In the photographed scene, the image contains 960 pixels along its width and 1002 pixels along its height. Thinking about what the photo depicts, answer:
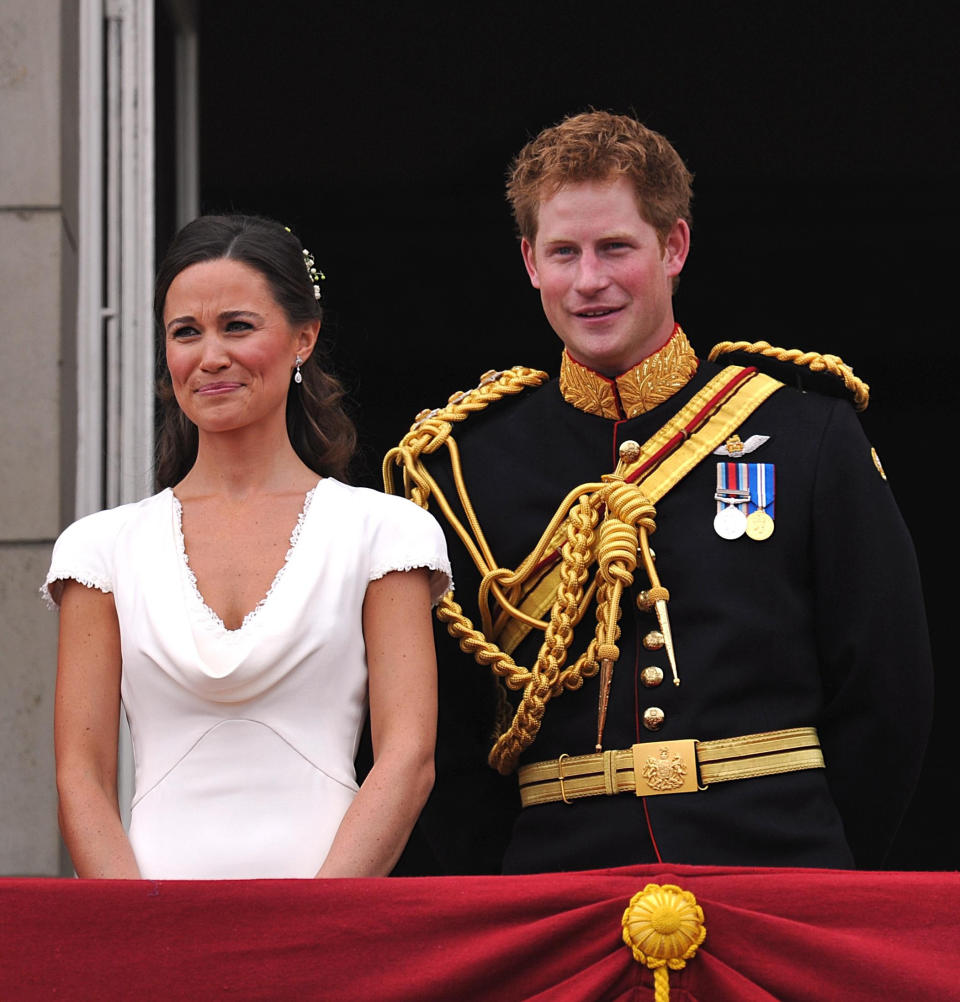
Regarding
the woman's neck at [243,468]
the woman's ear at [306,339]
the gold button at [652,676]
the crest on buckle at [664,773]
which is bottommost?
the crest on buckle at [664,773]

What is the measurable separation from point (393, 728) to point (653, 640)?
0.50 meters

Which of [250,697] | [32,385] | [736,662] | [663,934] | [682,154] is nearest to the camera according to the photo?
[663,934]

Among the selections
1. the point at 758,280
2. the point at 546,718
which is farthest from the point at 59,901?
the point at 758,280

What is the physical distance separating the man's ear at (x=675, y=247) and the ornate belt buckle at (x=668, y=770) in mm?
723

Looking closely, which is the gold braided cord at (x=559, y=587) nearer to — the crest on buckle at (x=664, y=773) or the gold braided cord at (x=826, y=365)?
the crest on buckle at (x=664, y=773)

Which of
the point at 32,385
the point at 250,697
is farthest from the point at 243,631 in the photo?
the point at 32,385

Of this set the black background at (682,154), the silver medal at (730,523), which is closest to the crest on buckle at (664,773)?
the silver medal at (730,523)

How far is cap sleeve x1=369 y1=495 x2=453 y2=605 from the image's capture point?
2564mm

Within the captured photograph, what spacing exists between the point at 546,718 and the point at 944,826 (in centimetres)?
389

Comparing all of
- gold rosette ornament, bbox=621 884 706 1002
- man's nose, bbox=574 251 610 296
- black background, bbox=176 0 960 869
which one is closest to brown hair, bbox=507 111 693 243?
man's nose, bbox=574 251 610 296

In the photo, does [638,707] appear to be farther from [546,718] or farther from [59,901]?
[59,901]

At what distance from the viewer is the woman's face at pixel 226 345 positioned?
262 centimetres

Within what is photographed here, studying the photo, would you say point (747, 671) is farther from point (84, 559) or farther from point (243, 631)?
point (84, 559)

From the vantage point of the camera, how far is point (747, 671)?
2.78m
